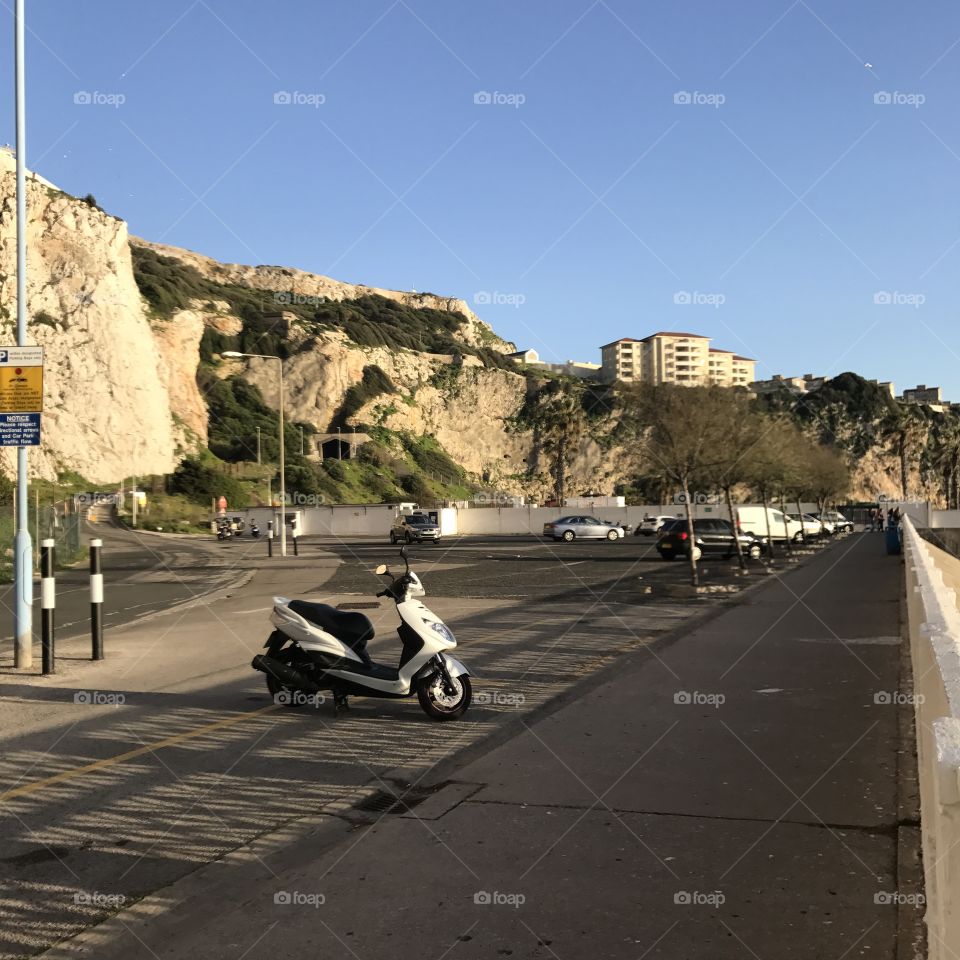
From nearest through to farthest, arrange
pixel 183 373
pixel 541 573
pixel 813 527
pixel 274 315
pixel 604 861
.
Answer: pixel 604 861 → pixel 541 573 → pixel 813 527 → pixel 183 373 → pixel 274 315

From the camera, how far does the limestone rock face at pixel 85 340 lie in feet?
239

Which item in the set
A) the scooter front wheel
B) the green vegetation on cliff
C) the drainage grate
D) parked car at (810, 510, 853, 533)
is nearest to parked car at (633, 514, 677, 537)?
parked car at (810, 510, 853, 533)

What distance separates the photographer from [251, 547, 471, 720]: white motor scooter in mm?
8062

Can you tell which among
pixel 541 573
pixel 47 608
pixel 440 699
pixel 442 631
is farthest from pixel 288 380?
pixel 440 699

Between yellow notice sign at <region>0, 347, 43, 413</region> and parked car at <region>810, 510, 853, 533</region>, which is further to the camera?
parked car at <region>810, 510, 853, 533</region>

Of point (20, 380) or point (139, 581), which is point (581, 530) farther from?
point (20, 380)

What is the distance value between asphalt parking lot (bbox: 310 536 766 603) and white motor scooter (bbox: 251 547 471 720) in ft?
33.2

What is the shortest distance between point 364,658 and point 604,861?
395 cm

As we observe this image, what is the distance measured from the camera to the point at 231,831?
5.38 meters

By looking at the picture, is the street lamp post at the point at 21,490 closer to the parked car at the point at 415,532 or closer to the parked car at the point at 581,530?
the parked car at the point at 415,532

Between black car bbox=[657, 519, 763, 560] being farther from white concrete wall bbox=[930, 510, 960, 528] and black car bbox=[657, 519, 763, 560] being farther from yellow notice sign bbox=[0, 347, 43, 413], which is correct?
white concrete wall bbox=[930, 510, 960, 528]

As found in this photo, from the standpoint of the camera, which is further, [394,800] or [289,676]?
[289,676]

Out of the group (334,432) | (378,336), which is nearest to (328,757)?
(334,432)

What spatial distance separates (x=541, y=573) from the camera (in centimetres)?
2620
